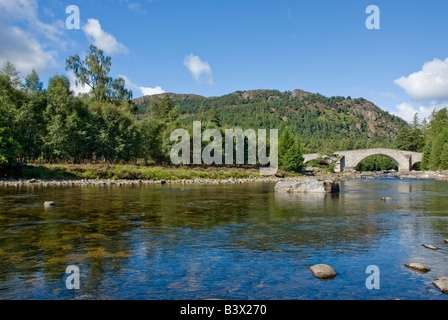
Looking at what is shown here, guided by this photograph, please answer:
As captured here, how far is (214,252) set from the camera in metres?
11.9

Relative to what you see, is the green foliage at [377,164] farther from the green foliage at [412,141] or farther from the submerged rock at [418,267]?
the submerged rock at [418,267]

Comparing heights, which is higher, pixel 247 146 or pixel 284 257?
pixel 247 146

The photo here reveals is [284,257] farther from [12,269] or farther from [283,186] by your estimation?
[283,186]

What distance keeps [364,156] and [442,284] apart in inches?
4836

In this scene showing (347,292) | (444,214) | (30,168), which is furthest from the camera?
(30,168)

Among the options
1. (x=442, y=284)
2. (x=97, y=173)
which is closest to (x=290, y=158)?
(x=97, y=173)

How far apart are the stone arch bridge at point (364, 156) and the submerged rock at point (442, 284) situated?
11368 cm

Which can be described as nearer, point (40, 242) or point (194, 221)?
point (40, 242)

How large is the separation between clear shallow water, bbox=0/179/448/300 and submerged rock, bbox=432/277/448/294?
197 mm

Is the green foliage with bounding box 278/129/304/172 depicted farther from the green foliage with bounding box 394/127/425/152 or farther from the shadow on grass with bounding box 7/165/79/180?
the green foliage with bounding box 394/127/425/152

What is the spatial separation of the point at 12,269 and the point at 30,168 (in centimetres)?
4395

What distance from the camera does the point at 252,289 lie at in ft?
27.8
